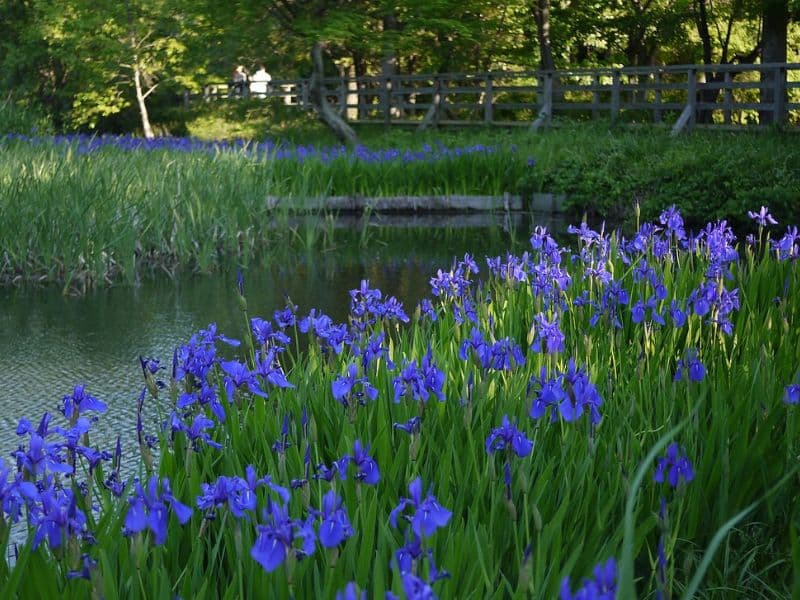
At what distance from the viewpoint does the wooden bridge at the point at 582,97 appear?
1870cm

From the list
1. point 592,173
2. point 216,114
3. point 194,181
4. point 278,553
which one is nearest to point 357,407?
point 278,553

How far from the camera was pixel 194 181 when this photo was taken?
389 inches

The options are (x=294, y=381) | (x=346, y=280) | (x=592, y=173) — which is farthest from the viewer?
(x=592, y=173)

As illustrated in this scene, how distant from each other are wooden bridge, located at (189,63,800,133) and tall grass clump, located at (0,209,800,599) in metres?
14.4

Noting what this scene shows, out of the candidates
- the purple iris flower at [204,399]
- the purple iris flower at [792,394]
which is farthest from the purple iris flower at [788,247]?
the purple iris flower at [204,399]

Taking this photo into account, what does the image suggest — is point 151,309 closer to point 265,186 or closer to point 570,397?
point 265,186

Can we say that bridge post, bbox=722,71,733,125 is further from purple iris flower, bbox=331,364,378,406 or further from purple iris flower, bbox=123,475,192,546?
purple iris flower, bbox=123,475,192,546

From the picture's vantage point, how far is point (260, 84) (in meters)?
31.0

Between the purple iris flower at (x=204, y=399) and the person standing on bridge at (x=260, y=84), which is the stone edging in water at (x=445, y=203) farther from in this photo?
the person standing on bridge at (x=260, y=84)

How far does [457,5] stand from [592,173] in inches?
415

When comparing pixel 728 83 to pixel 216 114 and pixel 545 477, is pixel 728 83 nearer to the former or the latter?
pixel 216 114

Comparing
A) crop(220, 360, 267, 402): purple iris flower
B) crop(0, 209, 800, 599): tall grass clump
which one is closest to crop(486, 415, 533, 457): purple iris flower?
crop(0, 209, 800, 599): tall grass clump

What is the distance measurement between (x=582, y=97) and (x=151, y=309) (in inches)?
904

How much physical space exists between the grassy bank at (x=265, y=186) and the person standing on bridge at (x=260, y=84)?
11.7 meters
